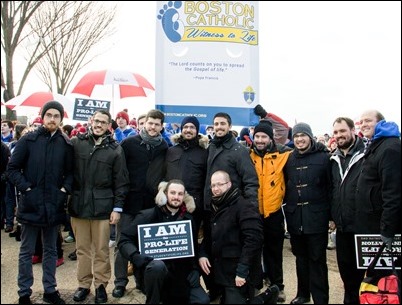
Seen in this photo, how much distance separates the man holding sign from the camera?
4.25m

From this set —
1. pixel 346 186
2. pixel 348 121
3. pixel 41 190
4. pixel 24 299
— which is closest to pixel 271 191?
pixel 346 186

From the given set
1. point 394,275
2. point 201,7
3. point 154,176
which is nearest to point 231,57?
point 201,7

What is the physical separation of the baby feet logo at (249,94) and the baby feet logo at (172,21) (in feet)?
4.06

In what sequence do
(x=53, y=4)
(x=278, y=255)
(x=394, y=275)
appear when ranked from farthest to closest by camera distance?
(x=53, y=4) < (x=278, y=255) < (x=394, y=275)

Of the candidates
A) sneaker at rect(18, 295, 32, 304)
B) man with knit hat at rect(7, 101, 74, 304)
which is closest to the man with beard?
man with knit hat at rect(7, 101, 74, 304)

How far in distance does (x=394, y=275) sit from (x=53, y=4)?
50.7 feet

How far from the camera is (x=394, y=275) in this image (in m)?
3.78

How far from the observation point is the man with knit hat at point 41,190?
455 cm

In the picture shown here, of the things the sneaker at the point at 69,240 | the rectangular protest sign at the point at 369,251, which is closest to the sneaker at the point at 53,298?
the sneaker at the point at 69,240

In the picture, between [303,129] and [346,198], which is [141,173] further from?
[346,198]

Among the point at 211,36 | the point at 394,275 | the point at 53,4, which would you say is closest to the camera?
the point at 394,275

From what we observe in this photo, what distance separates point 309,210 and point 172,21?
337cm

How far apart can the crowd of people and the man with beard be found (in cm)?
1

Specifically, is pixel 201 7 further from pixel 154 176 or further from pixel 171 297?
pixel 171 297
